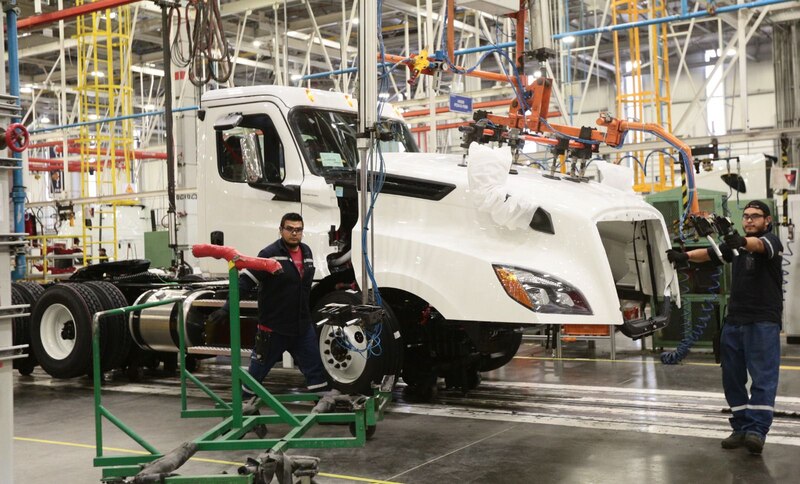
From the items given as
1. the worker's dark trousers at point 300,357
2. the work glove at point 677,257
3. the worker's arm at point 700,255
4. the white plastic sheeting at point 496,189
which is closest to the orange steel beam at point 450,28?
the white plastic sheeting at point 496,189

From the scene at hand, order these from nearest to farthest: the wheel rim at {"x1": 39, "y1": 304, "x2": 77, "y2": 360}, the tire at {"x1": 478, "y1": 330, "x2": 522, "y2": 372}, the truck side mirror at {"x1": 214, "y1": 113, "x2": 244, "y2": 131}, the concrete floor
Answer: the concrete floor < the tire at {"x1": 478, "y1": 330, "x2": 522, "y2": 372} < the truck side mirror at {"x1": 214, "y1": 113, "x2": 244, "y2": 131} < the wheel rim at {"x1": 39, "y1": 304, "x2": 77, "y2": 360}

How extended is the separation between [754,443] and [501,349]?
97.6 inches

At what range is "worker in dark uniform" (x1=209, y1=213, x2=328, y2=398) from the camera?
6660 mm

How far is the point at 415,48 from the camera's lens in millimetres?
26156

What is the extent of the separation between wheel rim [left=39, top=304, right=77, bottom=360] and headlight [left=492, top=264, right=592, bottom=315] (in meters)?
5.42

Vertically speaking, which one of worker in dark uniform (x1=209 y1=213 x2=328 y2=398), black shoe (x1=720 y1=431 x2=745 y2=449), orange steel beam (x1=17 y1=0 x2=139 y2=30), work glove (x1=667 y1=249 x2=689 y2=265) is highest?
orange steel beam (x1=17 y1=0 x2=139 y2=30)

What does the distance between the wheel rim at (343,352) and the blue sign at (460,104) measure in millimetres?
4107

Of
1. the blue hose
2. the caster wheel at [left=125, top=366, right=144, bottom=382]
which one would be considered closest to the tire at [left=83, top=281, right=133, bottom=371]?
the caster wheel at [left=125, top=366, right=144, bottom=382]

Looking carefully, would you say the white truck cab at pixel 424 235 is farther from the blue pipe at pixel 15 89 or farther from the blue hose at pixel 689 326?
the blue hose at pixel 689 326

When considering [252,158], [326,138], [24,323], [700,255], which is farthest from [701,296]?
[24,323]

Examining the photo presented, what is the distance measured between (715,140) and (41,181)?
29.5 m

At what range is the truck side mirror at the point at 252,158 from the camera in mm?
7711

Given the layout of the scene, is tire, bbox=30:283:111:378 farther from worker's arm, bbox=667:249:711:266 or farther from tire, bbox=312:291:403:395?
worker's arm, bbox=667:249:711:266

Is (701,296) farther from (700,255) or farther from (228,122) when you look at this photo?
(228,122)
